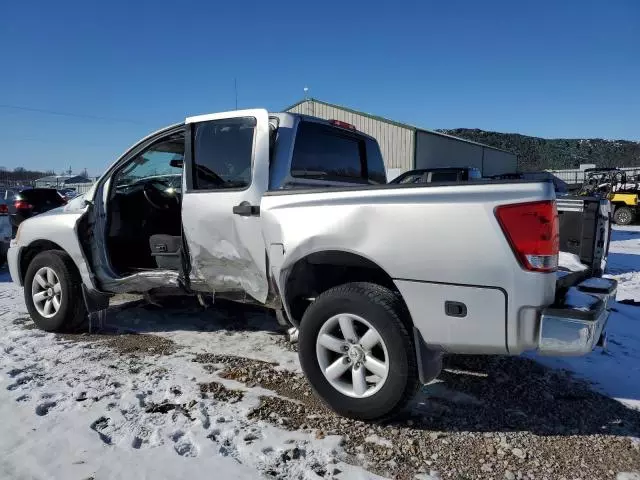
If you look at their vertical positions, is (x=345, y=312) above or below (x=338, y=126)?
below

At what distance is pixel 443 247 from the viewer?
2527 mm

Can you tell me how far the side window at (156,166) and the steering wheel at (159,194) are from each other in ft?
0.19

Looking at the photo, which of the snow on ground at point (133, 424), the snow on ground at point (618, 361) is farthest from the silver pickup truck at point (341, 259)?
the snow on ground at point (618, 361)

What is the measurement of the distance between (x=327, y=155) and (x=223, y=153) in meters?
0.91

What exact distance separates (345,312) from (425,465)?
0.94 metres

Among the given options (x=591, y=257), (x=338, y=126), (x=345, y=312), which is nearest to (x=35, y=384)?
(x=345, y=312)

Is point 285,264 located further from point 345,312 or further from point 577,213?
point 577,213

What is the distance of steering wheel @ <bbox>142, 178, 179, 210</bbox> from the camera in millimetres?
5238

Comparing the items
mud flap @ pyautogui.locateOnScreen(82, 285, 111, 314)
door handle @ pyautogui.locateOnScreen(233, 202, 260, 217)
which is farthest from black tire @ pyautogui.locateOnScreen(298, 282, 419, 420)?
mud flap @ pyautogui.locateOnScreen(82, 285, 111, 314)

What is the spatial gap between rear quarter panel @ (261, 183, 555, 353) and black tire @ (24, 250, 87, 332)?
9.53ft

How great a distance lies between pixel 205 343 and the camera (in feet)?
14.8

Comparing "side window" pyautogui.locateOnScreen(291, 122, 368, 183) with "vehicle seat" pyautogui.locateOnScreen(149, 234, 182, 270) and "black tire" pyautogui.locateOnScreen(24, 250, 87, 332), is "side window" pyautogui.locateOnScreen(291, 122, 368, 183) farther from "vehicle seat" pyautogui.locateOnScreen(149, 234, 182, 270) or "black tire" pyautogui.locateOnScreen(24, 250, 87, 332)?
"black tire" pyautogui.locateOnScreen(24, 250, 87, 332)

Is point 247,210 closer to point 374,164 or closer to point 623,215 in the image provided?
point 374,164

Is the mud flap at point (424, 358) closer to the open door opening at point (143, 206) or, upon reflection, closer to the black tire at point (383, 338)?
the black tire at point (383, 338)
